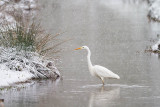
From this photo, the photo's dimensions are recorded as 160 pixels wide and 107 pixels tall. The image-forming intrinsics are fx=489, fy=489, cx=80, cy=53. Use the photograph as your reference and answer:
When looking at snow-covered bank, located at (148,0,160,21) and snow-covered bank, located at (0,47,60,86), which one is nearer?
snow-covered bank, located at (0,47,60,86)

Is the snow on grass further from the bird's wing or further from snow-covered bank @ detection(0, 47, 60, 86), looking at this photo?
the bird's wing

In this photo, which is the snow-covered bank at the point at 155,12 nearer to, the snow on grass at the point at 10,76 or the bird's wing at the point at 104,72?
the bird's wing at the point at 104,72

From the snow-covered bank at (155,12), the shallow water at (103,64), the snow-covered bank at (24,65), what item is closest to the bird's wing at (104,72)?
the shallow water at (103,64)

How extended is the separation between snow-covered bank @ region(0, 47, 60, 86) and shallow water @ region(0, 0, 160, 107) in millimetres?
500

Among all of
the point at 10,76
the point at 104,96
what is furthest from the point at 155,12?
the point at 104,96

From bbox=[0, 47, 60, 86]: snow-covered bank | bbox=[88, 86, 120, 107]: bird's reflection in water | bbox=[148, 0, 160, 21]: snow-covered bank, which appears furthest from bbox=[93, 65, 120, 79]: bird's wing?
bbox=[148, 0, 160, 21]: snow-covered bank

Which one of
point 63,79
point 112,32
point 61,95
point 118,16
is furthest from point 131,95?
point 118,16

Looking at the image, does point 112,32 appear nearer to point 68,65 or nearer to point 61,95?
point 68,65

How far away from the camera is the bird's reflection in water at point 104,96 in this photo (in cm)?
1270

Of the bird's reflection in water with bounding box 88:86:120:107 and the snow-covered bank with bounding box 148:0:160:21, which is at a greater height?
the snow-covered bank with bounding box 148:0:160:21

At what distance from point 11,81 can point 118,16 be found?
99.1 feet

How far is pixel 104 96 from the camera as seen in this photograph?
45.5 ft

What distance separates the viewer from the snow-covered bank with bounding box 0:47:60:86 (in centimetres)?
1644

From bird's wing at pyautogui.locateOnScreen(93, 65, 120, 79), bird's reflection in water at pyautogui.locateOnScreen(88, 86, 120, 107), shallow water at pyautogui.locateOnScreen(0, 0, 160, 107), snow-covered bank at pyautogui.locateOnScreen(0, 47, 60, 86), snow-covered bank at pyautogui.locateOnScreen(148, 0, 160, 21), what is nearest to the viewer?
bird's reflection in water at pyautogui.locateOnScreen(88, 86, 120, 107)
